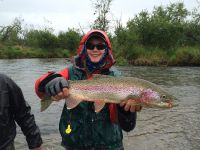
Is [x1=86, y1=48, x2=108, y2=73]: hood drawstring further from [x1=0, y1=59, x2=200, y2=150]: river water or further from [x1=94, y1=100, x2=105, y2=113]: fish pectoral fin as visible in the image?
[x1=0, y1=59, x2=200, y2=150]: river water

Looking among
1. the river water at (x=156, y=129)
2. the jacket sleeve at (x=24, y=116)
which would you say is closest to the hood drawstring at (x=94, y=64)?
the jacket sleeve at (x=24, y=116)

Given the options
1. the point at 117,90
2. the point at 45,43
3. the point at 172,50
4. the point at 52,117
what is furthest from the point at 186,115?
the point at 45,43

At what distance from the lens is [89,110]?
3889 millimetres

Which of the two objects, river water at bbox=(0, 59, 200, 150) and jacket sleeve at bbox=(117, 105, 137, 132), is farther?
river water at bbox=(0, 59, 200, 150)

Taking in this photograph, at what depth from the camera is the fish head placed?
12.8 ft

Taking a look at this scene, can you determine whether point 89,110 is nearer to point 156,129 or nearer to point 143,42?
point 156,129

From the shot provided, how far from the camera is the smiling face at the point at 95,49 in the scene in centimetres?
401

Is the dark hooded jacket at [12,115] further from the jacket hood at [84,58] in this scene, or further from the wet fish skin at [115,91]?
the jacket hood at [84,58]

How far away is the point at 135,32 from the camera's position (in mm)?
40344

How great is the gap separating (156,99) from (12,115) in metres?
1.71

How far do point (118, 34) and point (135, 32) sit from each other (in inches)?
95.8

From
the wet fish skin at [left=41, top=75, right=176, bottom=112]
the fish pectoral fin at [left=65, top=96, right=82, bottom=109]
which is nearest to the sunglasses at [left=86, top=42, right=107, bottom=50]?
the wet fish skin at [left=41, top=75, right=176, bottom=112]

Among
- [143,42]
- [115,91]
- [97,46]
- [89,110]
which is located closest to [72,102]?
[89,110]

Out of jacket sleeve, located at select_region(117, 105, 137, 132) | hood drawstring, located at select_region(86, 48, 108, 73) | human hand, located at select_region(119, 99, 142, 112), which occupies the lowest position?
jacket sleeve, located at select_region(117, 105, 137, 132)
